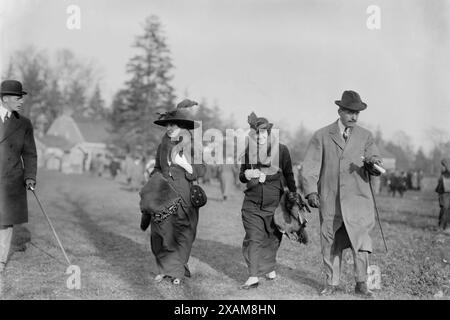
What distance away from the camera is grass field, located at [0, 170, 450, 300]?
21.2 feet

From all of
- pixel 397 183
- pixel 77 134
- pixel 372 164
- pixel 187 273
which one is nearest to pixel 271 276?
pixel 187 273

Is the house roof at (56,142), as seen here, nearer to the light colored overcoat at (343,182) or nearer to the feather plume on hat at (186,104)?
the feather plume on hat at (186,104)

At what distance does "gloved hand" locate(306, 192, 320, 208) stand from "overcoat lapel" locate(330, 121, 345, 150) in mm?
660

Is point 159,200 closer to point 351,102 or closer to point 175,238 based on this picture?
point 175,238

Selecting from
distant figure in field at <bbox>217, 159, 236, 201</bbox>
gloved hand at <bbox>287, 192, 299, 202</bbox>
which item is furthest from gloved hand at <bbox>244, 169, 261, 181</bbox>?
distant figure in field at <bbox>217, 159, 236, 201</bbox>

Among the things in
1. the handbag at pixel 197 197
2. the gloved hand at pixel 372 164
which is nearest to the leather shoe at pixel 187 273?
the handbag at pixel 197 197

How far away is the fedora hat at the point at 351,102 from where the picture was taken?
21.0 feet

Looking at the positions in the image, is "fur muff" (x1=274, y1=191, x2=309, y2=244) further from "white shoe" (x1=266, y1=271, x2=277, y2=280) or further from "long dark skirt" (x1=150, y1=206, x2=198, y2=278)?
"long dark skirt" (x1=150, y1=206, x2=198, y2=278)

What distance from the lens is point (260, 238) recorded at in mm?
7172

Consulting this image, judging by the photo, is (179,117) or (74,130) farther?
(74,130)

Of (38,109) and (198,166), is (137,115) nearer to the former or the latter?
(38,109)

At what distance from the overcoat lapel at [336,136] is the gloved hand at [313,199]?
660mm

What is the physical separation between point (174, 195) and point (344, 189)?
2.22 metres
